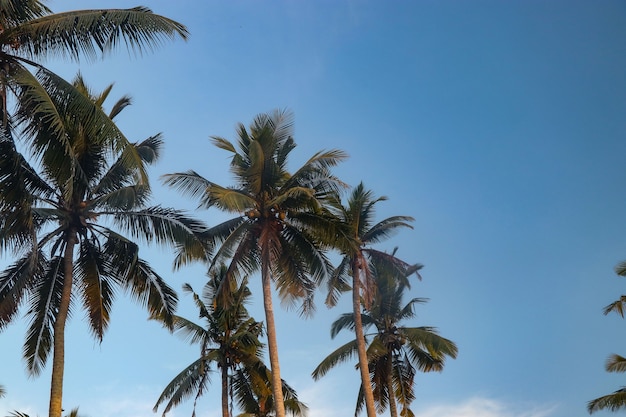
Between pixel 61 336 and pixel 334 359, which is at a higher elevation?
pixel 334 359

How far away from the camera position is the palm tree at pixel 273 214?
24.5 m

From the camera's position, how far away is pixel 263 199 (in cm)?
2488

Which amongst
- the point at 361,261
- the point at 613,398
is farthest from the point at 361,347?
the point at 613,398

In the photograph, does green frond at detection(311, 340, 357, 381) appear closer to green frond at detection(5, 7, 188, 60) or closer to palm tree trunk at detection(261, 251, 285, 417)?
palm tree trunk at detection(261, 251, 285, 417)

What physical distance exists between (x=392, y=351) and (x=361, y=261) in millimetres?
7076

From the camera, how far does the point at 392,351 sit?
32.9 metres

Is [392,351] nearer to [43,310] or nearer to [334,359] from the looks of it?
[334,359]

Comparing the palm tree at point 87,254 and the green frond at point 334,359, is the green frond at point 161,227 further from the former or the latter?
the green frond at point 334,359

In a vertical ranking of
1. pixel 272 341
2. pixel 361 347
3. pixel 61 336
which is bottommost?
pixel 61 336

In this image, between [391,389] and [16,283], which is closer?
[16,283]

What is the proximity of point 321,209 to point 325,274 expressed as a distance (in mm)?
2438

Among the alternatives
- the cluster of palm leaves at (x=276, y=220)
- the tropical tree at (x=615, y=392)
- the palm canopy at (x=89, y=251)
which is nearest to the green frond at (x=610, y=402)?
the tropical tree at (x=615, y=392)

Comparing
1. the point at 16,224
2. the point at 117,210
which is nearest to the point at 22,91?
the point at 16,224

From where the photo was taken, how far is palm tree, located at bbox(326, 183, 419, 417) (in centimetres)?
2688
